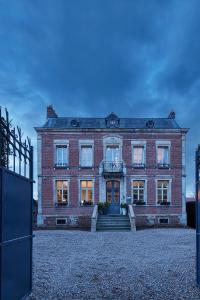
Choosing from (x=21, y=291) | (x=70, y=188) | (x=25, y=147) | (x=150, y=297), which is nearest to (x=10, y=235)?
(x=21, y=291)

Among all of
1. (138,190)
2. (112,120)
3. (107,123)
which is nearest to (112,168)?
(138,190)

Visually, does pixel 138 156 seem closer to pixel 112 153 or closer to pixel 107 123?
pixel 112 153

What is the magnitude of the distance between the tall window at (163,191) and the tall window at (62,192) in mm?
6816

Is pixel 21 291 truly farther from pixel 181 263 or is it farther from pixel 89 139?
pixel 89 139

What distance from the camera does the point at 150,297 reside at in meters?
7.01

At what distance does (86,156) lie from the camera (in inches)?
1131

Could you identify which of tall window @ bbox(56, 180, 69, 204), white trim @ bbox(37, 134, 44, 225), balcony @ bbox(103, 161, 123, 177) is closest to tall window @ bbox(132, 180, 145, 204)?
balcony @ bbox(103, 161, 123, 177)

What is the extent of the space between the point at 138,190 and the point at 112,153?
3381 mm

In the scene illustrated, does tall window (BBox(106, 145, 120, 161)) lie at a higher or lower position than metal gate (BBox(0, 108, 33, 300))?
higher

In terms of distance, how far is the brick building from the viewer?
92.0 ft

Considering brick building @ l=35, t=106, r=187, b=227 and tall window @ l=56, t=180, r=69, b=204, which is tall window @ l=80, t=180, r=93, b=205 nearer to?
brick building @ l=35, t=106, r=187, b=227

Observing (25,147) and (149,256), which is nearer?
(25,147)

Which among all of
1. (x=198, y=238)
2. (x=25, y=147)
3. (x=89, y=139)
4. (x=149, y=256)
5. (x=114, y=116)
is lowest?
(x=149, y=256)

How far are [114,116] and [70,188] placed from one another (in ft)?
21.3
